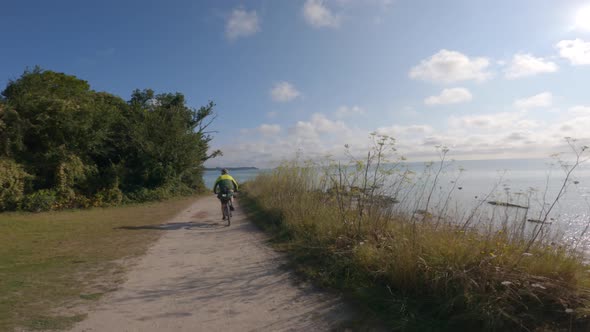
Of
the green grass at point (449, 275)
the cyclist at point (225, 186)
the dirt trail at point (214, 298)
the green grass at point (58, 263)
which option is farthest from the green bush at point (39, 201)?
the green grass at point (449, 275)

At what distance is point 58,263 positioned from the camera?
18.1ft

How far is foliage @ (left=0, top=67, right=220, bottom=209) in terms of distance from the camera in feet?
42.9

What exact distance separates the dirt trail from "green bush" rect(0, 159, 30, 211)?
31.6ft

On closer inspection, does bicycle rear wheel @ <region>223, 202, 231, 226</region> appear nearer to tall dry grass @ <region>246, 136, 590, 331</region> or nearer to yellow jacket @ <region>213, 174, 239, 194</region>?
yellow jacket @ <region>213, 174, 239, 194</region>

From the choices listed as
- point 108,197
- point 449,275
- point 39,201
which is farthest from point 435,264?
point 108,197

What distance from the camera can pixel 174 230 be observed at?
8906mm

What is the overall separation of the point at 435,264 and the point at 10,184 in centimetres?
1498

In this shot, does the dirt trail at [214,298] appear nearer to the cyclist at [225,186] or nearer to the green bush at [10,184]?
the cyclist at [225,186]

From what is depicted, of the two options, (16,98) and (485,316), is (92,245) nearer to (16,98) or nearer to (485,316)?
(485,316)

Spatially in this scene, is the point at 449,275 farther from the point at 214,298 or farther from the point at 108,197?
the point at 108,197

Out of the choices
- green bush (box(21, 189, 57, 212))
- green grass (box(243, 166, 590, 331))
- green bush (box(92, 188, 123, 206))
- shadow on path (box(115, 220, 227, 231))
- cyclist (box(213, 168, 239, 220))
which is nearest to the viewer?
green grass (box(243, 166, 590, 331))

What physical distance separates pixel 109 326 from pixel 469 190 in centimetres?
960

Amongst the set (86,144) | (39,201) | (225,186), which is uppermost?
(86,144)

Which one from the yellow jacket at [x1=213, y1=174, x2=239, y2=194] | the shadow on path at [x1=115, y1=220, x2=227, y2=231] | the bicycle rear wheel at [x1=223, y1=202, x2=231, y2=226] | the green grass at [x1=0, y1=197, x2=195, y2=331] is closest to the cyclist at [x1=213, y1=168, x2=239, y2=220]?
the yellow jacket at [x1=213, y1=174, x2=239, y2=194]
